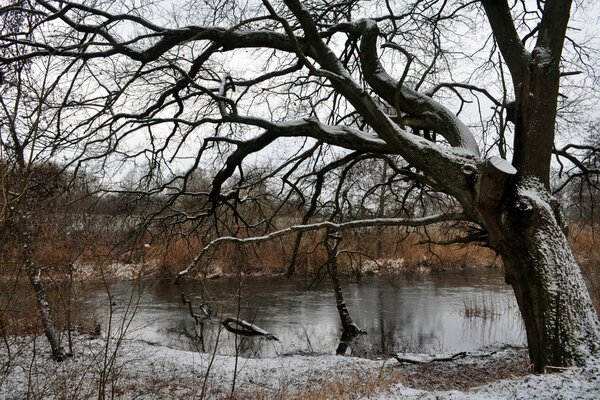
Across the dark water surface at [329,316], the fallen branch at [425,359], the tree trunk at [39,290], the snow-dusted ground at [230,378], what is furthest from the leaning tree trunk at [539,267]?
the tree trunk at [39,290]

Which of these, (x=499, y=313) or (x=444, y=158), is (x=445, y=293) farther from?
(x=444, y=158)

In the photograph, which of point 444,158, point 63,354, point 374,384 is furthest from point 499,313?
point 63,354

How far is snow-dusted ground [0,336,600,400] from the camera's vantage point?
3854 mm

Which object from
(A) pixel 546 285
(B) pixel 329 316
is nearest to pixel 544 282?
(A) pixel 546 285

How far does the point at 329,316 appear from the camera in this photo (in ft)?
43.1

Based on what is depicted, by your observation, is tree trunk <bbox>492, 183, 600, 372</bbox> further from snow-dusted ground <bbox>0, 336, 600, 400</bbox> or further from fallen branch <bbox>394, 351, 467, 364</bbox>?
fallen branch <bbox>394, 351, 467, 364</bbox>

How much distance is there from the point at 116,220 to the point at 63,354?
2798mm

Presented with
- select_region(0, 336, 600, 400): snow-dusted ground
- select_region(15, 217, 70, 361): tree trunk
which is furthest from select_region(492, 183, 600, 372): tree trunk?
select_region(15, 217, 70, 361): tree trunk

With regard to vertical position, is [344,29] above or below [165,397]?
above

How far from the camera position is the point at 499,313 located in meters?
13.0

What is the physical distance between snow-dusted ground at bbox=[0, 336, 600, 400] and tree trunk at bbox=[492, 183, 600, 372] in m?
0.37

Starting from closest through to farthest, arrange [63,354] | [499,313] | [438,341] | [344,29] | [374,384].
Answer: [374,384], [344,29], [63,354], [438,341], [499,313]

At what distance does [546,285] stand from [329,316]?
899cm

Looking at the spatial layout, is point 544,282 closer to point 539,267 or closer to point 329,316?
point 539,267
